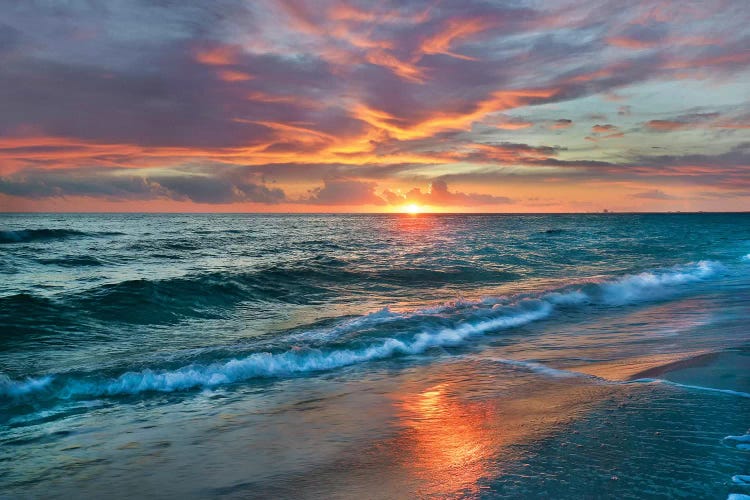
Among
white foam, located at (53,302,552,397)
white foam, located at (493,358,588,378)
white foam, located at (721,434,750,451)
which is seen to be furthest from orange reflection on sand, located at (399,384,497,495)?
white foam, located at (53,302,552,397)

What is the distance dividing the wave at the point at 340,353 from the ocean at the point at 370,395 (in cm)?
5

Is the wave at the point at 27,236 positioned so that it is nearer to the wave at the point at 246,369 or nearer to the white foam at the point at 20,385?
the white foam at the point at 20,385

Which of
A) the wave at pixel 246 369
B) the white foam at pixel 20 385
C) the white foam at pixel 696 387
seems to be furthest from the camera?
the wave at pixel 246 369

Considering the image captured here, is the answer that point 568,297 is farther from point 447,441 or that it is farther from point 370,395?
point 447,441

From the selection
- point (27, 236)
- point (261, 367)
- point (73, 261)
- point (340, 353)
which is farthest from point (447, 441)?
point (27, 236)

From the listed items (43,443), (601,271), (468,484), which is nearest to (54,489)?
(43,443)

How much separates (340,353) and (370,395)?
2.72 metres

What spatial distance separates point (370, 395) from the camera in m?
7.91

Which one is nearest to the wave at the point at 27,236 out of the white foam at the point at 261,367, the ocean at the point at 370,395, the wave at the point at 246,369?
the ocean at the point at 370,395

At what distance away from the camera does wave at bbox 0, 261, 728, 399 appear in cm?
856

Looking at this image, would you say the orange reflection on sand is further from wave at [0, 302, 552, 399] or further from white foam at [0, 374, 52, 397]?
white foam at [0, 374, 52, 397]

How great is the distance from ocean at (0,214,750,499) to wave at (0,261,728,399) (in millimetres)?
53

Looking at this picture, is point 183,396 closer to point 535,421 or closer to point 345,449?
point 345,449

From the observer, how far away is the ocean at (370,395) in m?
4.86
